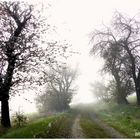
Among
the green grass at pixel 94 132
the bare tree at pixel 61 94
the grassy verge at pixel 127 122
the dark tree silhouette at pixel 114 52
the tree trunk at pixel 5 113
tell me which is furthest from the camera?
the bare tree at pixel 61 94

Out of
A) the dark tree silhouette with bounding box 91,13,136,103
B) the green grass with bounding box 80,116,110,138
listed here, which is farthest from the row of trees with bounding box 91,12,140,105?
the green grass with bounding box 80,116,110,138

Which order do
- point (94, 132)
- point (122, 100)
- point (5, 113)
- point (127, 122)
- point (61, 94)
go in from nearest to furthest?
point (94, 132)
point (5, 113)
point (127, 122)
point (122, 100)
point (61, 94)

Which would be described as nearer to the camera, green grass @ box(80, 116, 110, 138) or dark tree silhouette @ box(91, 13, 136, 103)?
green grass @ box(80, 116, 110, 138)

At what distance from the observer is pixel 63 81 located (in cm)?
6494

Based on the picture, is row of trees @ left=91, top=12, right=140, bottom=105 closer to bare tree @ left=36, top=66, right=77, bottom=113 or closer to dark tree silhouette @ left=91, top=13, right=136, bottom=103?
dark tree silhouette @ left=91, top=13, right=136, bottom=103

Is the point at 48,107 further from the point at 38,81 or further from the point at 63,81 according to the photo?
the point at 38,81

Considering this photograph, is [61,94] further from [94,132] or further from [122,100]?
[94,132]

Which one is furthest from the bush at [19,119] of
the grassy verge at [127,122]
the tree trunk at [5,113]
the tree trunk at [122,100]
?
the tree trunk at [122,100]

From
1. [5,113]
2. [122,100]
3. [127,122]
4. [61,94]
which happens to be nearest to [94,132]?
[127,122]

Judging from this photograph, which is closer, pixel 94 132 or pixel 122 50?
pixel 94 132

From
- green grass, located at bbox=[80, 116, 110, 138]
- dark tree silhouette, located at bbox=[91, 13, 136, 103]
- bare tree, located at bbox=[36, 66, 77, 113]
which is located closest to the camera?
green grass, located at bbox=[80, 116, 110, 138]

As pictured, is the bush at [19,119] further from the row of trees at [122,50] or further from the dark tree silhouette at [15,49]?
the row of trees at [122,50]

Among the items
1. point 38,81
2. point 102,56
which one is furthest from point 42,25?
A: point 102,56

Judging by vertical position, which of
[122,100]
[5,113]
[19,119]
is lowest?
[19,119]
